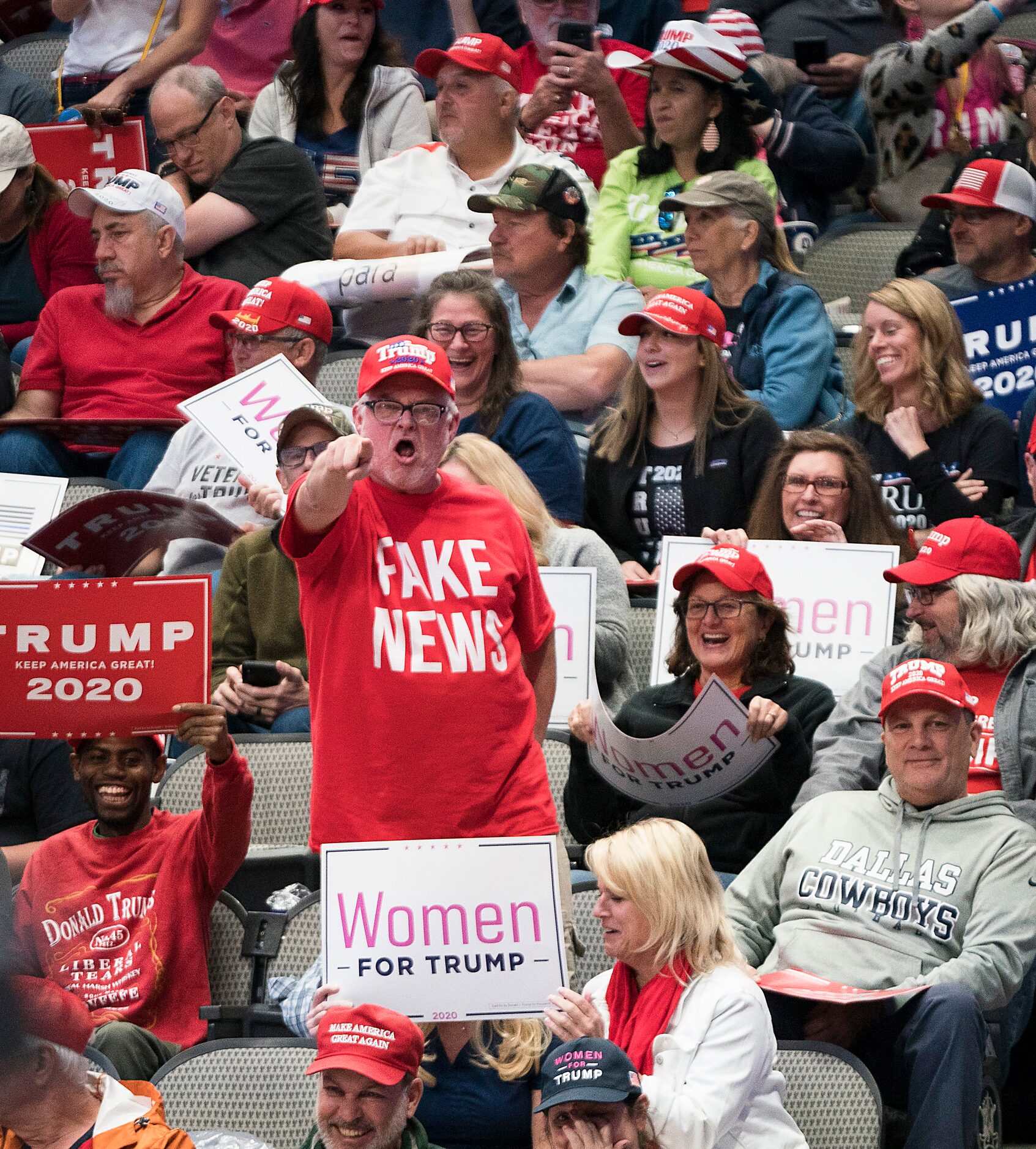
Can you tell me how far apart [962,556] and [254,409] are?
2.18 meters

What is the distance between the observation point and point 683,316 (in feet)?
19.3

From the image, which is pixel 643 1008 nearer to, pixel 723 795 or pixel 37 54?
pixel 723 795

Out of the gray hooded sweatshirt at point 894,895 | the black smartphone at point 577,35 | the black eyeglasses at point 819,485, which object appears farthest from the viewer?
the black smartphone at point 577,35

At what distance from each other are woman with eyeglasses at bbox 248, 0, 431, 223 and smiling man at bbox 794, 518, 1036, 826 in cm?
390

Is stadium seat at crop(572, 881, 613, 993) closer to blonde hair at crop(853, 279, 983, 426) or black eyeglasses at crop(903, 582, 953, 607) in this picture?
black eyeglasses at crop(903, 582, 953, 607)

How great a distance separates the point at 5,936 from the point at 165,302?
19.7 feet

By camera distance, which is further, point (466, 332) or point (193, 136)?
point (193, 136)

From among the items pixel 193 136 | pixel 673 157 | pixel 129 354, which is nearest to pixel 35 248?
pixel 193 136

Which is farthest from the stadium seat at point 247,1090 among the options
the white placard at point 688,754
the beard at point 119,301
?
the beard at point 119,301

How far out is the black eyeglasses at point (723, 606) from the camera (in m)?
4.86

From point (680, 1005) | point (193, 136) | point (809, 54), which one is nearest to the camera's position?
point (680, 1005)

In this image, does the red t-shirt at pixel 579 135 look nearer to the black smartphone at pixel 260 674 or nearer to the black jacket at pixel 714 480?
Answer: the black jacket at pixel 714 480

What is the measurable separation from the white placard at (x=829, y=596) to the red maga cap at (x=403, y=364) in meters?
1.54

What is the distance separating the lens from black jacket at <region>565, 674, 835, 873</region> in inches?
185
